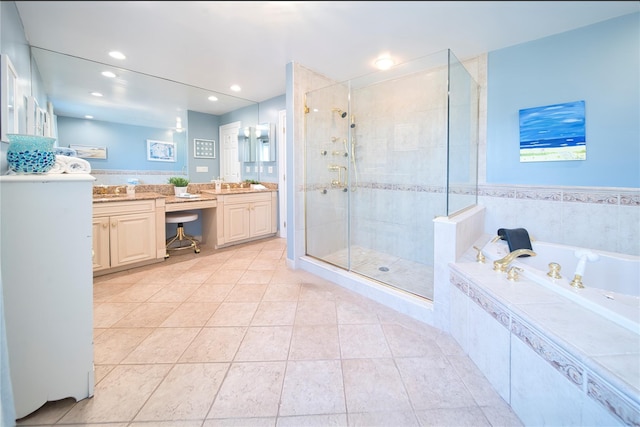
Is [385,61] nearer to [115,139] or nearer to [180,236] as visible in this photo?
[115,139]

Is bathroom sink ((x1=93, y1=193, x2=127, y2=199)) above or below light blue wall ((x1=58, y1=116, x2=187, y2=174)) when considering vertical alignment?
below

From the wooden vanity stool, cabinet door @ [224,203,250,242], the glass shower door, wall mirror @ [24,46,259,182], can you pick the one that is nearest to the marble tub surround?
the glass shower door

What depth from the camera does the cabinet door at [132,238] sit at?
2.71 m

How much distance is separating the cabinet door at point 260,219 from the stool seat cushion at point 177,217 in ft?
2.62

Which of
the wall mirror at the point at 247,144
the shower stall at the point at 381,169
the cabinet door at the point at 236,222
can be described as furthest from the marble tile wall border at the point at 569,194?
the wall mirror at the point at 247,144

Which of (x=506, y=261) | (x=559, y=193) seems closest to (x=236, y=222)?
(x=506, y=261)

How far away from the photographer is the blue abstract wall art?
2.02m

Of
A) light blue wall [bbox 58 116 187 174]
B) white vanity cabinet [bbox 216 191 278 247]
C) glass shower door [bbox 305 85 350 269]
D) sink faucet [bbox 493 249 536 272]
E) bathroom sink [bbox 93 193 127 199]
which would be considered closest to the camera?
sink faucet [bbox 493 249 536 272]

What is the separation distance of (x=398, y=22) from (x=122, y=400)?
1.79m

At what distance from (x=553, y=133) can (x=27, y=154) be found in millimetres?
3251

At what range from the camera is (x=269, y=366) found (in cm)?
145

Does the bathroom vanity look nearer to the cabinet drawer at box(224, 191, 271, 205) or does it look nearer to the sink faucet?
the cabinet drawer at box(224, 191, 271, 205)

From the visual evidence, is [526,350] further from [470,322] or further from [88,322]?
[88,322]

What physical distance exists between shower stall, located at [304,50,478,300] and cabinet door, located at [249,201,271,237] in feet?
4.20
